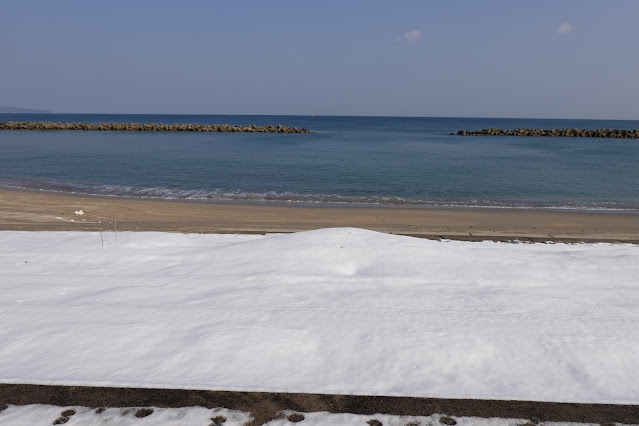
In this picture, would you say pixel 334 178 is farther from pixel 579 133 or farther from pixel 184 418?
pixel 579 133

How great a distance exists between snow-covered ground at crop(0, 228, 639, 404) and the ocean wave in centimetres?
885

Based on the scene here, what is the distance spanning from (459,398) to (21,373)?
3057mm

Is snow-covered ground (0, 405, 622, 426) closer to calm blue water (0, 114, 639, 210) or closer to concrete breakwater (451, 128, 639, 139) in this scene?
calm blue water (0, 114, 639, 210)

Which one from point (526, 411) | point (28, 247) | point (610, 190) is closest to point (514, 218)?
point (610, 190)

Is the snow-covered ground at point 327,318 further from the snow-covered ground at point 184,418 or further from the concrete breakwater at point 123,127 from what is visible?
the concrete breakwater at point 123,127

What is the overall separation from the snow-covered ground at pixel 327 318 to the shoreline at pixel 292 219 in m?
3.12

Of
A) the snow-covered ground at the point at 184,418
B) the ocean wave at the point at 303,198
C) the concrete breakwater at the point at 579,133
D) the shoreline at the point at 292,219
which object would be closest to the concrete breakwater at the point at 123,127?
the concrete breakwater at the point at 579,133

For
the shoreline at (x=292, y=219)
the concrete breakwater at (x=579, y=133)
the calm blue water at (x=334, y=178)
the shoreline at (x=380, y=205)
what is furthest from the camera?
the concrete breakwater at (x=579, y=133)

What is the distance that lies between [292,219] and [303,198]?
4.10 m

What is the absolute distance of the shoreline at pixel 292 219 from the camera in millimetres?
9883

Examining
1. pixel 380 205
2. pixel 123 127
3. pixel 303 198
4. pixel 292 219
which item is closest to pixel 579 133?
pixel 380 205

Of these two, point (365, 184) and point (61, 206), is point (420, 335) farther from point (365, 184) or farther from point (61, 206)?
point (365, 184)

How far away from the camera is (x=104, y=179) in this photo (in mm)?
20266

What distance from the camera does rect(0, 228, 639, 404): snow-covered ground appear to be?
321cm
